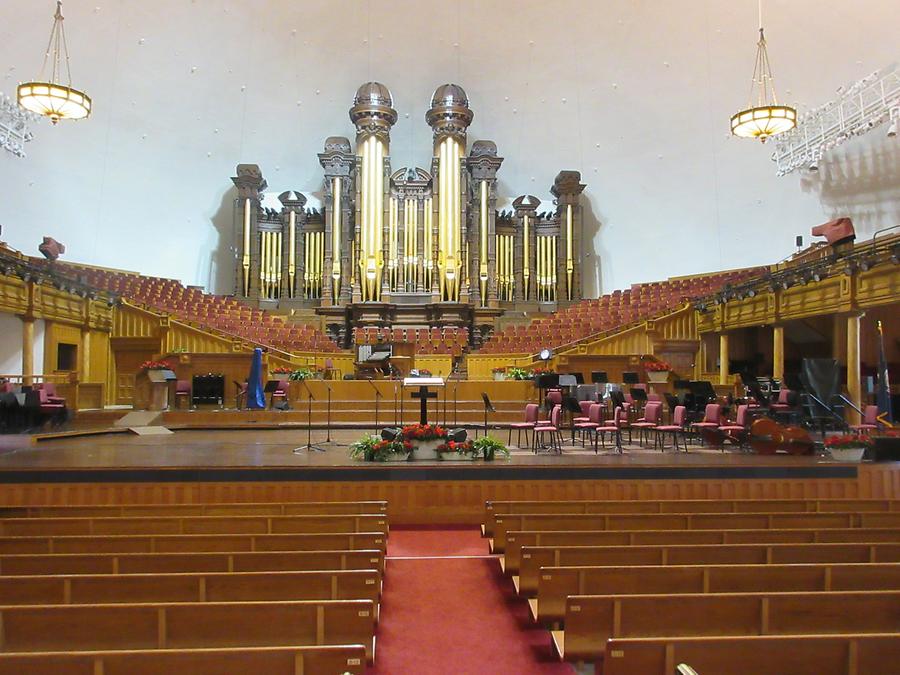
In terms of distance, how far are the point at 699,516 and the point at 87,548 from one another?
3361 millimetres

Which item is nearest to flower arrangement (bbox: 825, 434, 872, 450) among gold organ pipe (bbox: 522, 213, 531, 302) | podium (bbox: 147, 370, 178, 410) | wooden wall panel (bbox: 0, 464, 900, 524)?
wooden wall panel (bbox: 0, 464, 900, 524)

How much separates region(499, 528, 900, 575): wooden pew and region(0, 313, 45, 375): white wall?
11.0m

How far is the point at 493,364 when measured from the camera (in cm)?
1388

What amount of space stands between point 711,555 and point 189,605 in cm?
226

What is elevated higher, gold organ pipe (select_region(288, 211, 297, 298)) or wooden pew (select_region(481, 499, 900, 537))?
gold organ pipe (select_region(288, 211, 297, 298))

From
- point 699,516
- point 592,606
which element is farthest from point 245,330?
point 592,606

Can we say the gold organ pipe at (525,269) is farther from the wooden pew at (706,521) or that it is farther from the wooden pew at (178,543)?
the wooden pew at (178,543)

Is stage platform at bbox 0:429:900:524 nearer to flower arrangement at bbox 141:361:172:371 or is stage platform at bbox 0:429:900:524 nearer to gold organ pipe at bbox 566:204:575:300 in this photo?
flower arrangement at bbox 141:361:172:371

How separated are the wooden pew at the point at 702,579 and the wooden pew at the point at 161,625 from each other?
2.91 ft

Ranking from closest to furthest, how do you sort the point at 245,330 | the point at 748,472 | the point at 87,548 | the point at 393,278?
the point at 87,548
the point at 748,472
the point at 245,330
the point at 393,278

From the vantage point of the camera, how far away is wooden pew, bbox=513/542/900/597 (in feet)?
9.84

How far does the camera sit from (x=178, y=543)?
130 inches

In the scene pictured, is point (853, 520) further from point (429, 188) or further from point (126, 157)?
point (126, 157)

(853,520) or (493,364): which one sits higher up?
(493,364)
